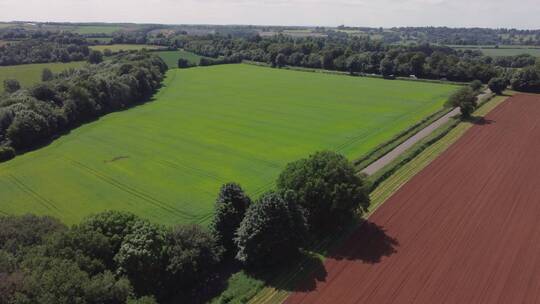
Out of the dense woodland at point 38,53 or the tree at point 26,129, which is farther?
the dense woodland at point 38,53

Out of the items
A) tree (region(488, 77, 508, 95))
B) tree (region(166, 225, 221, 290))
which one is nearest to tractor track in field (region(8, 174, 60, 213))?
tree (region(166, 225, 221, 290))

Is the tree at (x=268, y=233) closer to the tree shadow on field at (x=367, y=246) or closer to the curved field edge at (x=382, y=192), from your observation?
the curved field edge at (x=382, y=192)

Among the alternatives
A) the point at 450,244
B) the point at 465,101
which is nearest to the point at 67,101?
the point at 450,244

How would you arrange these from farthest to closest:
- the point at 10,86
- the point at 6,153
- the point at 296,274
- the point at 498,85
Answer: the point at 498,85, the point at 10,86, the point at 6,153, the point at 296,274

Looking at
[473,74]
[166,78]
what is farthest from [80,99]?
[473,74]

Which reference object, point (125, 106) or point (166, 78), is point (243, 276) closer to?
point (125, 106)

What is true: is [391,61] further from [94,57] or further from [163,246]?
[163,246]

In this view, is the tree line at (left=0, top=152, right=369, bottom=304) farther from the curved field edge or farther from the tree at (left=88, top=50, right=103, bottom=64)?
the tree at (left=88, top=50, right=103, bottom=64)

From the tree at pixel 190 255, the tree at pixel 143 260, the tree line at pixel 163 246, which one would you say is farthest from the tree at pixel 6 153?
the tree at pixel 190 255
